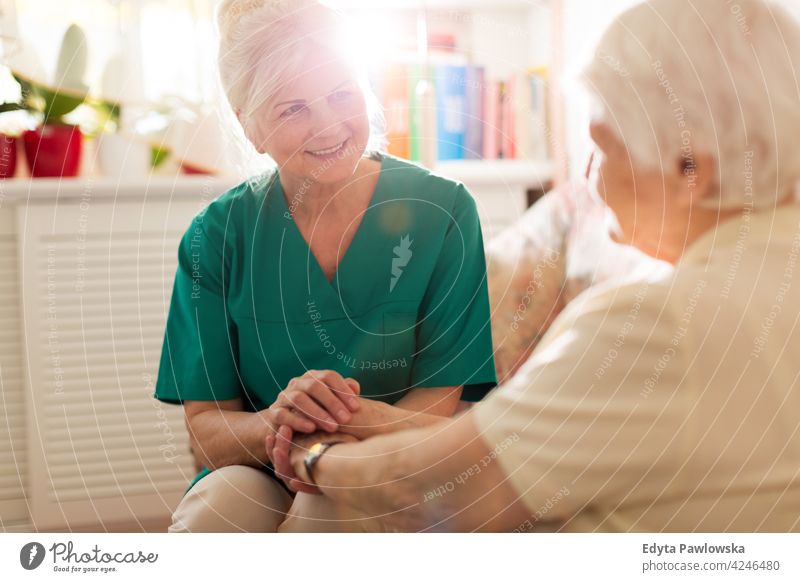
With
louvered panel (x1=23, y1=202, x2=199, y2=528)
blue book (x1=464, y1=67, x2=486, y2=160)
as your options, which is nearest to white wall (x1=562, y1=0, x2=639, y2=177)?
blue book (x1=464, y1=67, x2=486, y2=160)

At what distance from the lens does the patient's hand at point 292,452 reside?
2.29ft

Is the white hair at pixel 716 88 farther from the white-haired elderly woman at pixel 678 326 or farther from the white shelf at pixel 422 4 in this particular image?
the white shelf at pixel 422 4

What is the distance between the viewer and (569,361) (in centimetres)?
54

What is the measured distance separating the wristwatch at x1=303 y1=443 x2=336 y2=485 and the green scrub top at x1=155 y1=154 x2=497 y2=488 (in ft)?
0.24

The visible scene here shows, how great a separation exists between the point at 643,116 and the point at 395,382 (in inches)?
12.5

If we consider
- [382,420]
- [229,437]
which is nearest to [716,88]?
[382,420]

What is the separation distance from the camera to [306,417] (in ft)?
2.30

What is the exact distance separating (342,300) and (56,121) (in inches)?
15.3

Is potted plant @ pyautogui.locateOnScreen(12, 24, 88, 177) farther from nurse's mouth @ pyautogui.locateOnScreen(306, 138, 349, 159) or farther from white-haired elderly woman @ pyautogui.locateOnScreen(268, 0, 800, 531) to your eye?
white-haired elderly woman @ pyautogui.locateOnScreen(268, 0, 800, 531)

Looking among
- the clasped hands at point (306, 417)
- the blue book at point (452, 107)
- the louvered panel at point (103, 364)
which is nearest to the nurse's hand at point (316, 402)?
the clasped hands at point (306, 417)

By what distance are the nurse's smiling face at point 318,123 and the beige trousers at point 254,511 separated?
29cm

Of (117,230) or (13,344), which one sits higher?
(117,230)
